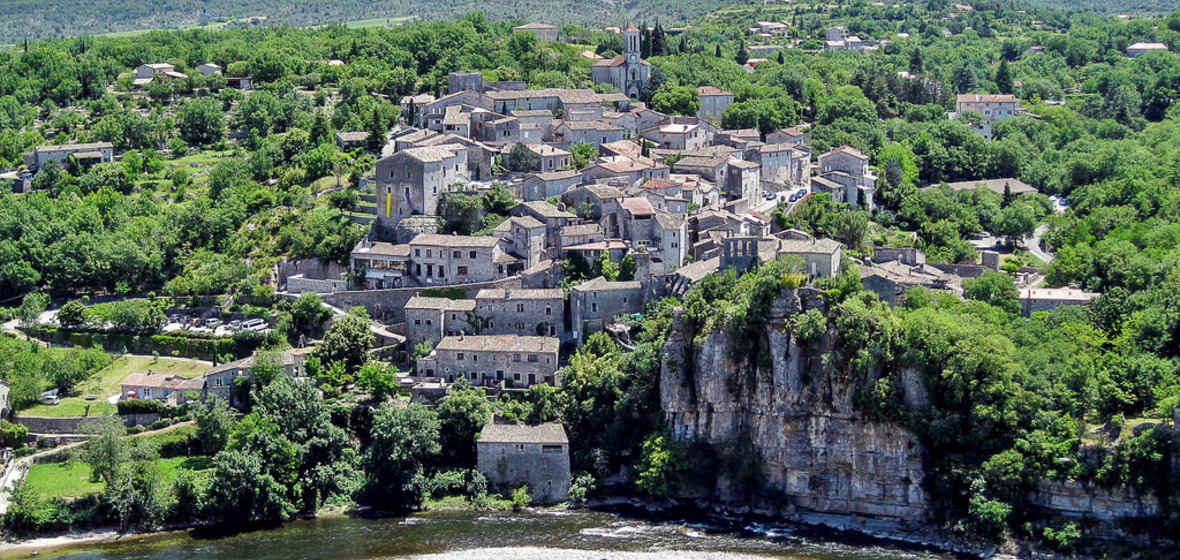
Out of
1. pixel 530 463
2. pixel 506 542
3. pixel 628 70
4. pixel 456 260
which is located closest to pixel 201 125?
pixel 628 70

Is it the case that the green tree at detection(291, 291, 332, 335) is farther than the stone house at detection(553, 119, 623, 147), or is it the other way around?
the stone house at detection(553, 119, 623, 147)

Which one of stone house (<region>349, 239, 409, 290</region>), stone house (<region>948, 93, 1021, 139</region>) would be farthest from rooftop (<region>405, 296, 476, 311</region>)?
stone house (<region>948, 93, 1021, 139</region>)

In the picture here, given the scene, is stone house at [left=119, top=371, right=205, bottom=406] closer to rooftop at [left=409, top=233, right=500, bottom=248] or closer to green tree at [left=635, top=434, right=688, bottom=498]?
rooftop at [left=409, top=233, right=500, bottom=248]

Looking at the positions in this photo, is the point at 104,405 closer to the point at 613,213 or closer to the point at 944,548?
the point at 613,213

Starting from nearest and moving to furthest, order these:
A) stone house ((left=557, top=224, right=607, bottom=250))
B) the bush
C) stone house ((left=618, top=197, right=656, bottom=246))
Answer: the bush, stone house ((left=618, top=197, right=656, bottom=246)), stone house ((left=557, top=224, right=607, bottom=250))

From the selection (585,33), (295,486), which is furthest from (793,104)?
(295,486)

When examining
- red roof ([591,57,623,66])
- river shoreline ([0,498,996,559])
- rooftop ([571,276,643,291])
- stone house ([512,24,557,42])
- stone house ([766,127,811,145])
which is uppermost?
stone house ([512,24,557,42])

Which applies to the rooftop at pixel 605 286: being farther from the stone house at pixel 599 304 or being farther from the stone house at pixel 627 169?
the stone house at pixel 627 169
